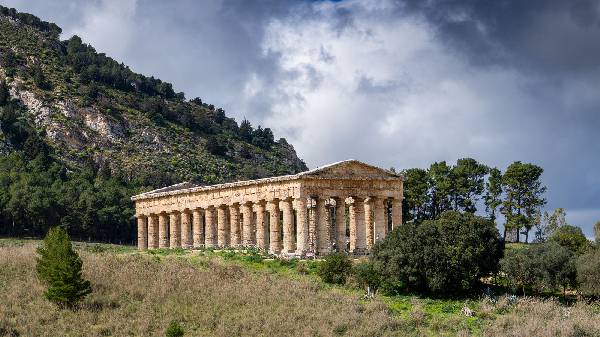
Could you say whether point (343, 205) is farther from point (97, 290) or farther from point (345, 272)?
point (97, 290)

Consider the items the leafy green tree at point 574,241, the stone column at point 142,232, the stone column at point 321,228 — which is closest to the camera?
the leafy green tree at point 574,241

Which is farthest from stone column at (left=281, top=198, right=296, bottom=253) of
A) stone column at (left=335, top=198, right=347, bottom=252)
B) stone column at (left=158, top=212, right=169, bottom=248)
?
stone column at (left=158, top=212, right=169, bottom=248)

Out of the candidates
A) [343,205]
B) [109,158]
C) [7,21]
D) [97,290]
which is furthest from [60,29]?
[97,290]

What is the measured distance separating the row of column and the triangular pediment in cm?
164

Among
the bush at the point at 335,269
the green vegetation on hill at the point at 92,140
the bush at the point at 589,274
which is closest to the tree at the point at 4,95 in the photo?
the green vegetation on hill at the point at 92,140

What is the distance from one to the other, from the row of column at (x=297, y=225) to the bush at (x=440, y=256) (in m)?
9.35

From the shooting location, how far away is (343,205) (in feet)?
196

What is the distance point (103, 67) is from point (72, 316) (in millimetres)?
90669

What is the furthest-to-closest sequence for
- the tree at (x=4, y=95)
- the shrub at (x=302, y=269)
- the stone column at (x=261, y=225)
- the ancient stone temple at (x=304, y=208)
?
the tree at (x=4, y=95)
the stone column at (x=261, y=225)
the ancient stone temple at (x=304, y=208)
the shrub at (x=302, y=269)

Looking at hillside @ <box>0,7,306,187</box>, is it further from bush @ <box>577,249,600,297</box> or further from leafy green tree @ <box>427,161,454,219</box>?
bush @ <box>577,249,600,297</box>

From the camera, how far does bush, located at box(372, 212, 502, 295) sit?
47.1 m

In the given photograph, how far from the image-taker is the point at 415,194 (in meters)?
76.4

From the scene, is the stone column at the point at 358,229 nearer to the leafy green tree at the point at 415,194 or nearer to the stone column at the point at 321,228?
the stone column at the point at 321,228

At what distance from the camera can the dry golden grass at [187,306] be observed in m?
39.8
